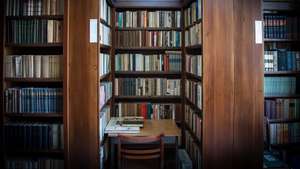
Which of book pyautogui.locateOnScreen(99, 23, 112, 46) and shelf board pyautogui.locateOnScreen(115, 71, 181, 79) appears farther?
shelf board pyautogui.locateOnScreen(115, 71, 181, 79)

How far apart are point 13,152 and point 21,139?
173mm

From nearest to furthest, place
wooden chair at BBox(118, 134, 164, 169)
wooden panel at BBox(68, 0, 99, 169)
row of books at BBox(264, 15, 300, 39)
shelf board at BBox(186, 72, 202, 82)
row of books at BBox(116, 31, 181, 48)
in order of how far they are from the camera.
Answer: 1. wooden chair at BBox(118, 134, 164, 169)
2. wooden panel at BBox(68, 0, 99, 169)
3. shelf board at BBox(186, 72, 202, 82)
4. row of books at BBox(264, 15, 300, 39)
5. row of books at BBox(116, 31, 181, 48)

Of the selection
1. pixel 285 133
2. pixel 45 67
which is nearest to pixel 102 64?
pixel 45 67

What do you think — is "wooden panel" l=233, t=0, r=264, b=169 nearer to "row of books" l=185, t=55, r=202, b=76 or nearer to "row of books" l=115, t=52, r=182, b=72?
"row of books" l=185, t=55, r=202, b=76

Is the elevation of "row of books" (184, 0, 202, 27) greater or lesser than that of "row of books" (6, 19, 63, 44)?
greater

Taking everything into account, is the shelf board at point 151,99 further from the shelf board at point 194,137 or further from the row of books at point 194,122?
the shelf board at point 194,137

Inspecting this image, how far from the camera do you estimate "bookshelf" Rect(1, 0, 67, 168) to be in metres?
3.03

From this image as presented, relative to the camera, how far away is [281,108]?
3.72 meters

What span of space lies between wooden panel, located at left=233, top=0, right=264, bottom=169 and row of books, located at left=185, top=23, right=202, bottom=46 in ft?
1.27

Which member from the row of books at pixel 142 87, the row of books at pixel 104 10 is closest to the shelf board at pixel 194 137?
the row of books at pixel 142 87

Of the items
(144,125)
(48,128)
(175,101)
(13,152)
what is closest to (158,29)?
(175,101)

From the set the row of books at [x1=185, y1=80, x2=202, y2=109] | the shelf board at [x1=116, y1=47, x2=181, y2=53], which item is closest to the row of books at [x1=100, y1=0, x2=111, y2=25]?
the shelf board at [x1=116, y1=47, x2=181, y2=53]

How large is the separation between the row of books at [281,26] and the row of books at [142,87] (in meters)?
1.38

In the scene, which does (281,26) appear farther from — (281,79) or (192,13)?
(192,13)
